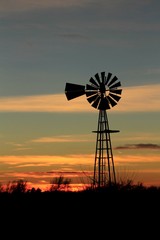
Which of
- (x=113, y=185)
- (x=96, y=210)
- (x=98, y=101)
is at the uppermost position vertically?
(x=98, y=101)

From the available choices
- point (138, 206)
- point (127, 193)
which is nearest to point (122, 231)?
point (138, 206)

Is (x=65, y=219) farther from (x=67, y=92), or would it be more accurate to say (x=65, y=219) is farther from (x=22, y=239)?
(x=67, y=92)

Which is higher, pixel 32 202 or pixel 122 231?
pixel 32 202

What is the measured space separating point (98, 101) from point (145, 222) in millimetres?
24175

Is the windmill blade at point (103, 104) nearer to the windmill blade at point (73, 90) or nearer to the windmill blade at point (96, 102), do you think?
the windmill blade at point (96, 102)

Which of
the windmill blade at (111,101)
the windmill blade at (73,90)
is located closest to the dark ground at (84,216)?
the windmill blade at (111,101)

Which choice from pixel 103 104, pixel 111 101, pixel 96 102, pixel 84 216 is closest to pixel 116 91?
pixel 111 101

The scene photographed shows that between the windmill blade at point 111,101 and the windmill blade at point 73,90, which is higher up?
the windmill blade at point 73,90

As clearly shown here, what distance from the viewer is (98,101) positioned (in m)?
39.0

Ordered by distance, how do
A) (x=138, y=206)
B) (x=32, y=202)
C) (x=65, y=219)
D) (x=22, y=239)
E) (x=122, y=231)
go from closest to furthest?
(x=22, y=239) < (x=122, y=231) < (x=65, y=219) < (x=138, y=206) < (x=32, y=202)

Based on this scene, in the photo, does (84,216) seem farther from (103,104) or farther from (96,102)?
(96,102)

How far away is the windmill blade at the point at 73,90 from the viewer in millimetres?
39188

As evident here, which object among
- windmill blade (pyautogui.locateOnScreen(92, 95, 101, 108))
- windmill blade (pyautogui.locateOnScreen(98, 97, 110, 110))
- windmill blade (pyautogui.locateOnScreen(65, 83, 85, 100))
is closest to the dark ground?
windmill blade (pyautogui.locateOnScreen(98, 97, 110, 110))

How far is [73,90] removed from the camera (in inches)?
1548
